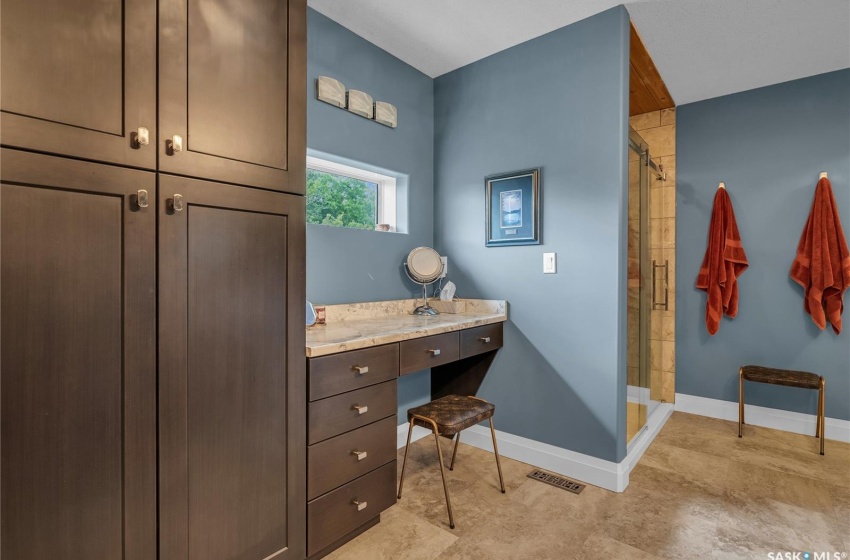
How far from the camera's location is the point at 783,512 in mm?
1957

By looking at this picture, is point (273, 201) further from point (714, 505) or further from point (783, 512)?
point (783, 512)

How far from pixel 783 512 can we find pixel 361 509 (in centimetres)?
194

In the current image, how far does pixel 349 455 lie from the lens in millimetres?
1669

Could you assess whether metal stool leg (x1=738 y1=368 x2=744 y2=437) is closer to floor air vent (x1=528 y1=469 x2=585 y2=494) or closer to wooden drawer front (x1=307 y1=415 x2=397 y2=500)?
floor air vent (x1=528 y1=469 x2=585 y2=494)

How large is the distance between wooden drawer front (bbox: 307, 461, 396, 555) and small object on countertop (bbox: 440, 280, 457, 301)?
1.19 m

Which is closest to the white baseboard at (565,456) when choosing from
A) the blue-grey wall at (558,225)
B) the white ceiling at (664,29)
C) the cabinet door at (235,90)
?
the blue-grey wall at (558,225)

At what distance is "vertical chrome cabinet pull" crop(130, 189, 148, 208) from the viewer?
1118mm

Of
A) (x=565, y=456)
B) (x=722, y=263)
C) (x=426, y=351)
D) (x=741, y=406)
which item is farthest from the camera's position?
(x=722, y=263)

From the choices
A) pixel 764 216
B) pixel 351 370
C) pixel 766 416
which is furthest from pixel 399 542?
pixel 764 216

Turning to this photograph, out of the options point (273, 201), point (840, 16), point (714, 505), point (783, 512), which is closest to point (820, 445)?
point (783, 512)

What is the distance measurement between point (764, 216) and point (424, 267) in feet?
8.39

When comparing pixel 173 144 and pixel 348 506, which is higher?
pixel 173 144

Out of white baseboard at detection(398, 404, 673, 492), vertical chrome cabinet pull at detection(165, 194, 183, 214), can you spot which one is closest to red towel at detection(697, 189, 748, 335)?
white baseboard at detection(398, 404, 673, 492)

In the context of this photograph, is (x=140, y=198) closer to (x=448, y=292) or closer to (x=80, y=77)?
(x=80, y=77)
